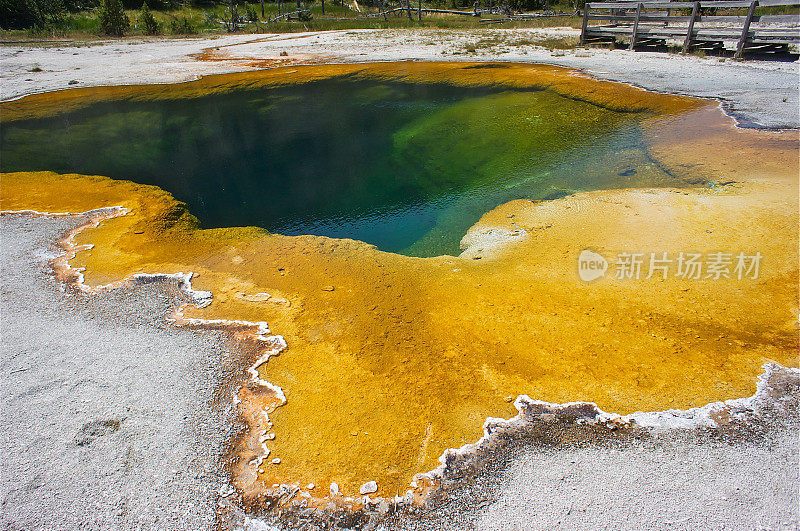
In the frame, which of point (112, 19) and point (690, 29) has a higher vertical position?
point (112, 19)

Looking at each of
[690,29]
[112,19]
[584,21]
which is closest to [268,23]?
[112,19]

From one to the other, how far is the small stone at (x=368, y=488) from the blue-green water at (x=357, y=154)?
3.85m

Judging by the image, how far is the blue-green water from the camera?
25.3ft

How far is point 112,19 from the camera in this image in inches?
1023

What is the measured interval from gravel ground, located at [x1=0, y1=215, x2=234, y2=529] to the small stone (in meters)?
0.98

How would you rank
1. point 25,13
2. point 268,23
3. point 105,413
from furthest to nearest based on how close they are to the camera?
point 268,23
point 25,13
point 105,413

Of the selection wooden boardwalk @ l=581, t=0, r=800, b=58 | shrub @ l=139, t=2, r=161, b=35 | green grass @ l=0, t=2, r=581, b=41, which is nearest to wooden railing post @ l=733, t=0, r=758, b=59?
wooden boardwalk @ l=581, t=0, r=800, b=58

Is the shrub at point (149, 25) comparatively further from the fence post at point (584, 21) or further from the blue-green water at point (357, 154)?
the fence post at point (584, 21)

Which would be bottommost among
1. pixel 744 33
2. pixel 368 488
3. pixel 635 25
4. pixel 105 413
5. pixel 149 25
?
pixel 368 488

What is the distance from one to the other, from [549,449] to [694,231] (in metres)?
4.24

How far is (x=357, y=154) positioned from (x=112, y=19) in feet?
82.4

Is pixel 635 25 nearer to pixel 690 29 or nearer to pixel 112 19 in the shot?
pixel 690 29

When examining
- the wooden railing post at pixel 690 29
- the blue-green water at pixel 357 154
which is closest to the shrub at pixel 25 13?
the blue-green water at pixel 357 154

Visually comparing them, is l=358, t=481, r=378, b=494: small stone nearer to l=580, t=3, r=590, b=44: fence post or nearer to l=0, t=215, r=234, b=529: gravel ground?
l=0, t=215, r=234, b=529: gravel ground
